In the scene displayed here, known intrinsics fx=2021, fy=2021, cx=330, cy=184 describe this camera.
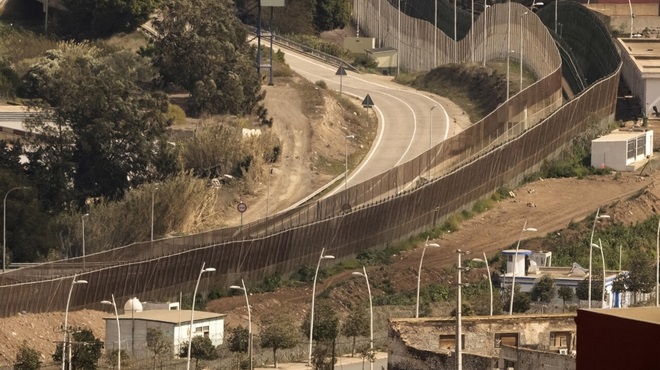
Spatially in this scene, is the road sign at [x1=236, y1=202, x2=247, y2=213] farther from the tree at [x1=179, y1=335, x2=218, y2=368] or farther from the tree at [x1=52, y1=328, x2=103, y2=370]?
the tree at [x1=52, y1=328, x2=103, y2=370]

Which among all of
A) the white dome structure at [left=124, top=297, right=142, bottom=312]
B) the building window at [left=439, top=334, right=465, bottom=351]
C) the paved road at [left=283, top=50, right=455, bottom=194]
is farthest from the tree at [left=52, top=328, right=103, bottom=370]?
the paved road at [left=283, top=50, right=455, bottom=194]

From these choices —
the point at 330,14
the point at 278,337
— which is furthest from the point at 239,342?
the point at 330,14

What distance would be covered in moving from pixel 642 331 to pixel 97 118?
272ft

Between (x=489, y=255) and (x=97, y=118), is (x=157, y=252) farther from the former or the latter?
(x=97, y=118)

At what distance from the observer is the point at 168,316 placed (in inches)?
2911

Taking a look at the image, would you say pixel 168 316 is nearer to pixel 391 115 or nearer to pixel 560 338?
pixel 560 338

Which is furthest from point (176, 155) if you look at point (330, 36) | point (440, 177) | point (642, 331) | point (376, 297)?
point (642, 331)

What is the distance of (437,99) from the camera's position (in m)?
124

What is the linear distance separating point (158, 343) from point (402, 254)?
20.3 meters

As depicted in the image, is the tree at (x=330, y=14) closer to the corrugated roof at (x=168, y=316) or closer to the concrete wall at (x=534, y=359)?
the corrugated roof at (x=168, y=316)

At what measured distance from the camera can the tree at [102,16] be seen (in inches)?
5271

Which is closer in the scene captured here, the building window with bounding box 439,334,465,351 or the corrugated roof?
the building window with bounding box 439,334,465,351

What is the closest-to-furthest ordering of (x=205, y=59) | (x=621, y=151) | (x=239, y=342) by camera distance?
(x=239, y=342) < (x=621, y=151) < (x=205, y=59)

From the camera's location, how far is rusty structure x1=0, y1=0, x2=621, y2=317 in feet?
256
